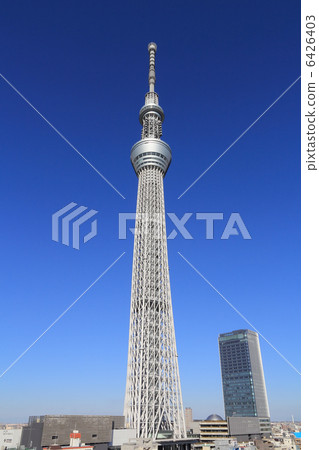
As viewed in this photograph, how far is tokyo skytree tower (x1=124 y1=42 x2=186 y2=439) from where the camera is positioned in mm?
56325

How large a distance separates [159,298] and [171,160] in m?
40.7

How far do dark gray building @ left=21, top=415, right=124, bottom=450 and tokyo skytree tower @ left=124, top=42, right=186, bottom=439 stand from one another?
834 centimetres

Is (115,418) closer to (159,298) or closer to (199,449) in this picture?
(159,298)

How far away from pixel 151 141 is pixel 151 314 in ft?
143

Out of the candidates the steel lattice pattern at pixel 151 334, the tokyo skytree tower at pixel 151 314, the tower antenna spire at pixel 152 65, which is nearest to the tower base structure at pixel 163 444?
the tokyo skytree tower at pixel 151 314

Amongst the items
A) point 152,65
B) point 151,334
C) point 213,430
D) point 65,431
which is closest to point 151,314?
point 151,334

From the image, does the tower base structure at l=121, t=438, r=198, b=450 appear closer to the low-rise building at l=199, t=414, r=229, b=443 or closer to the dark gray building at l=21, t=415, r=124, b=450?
the dark gray building at l=21, t=415, r=124, b=450

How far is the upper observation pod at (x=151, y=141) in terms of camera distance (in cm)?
8206

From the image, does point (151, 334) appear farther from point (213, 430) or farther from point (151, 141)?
point (213, 430)

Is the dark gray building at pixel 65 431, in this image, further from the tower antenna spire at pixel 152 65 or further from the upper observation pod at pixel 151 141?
the tower antenna spire at pixel 152 65

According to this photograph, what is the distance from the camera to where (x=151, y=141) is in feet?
269

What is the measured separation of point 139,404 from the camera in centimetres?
5522
